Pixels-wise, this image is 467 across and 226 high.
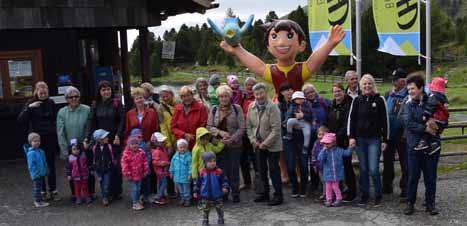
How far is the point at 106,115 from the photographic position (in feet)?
22.4

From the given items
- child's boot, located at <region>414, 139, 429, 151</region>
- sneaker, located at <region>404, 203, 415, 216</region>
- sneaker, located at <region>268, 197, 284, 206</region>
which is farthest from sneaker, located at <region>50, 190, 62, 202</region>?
child's boot, located at <region>414, 139, 429, 151</region>

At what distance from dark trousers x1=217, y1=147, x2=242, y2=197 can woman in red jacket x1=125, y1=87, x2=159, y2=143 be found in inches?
37.0

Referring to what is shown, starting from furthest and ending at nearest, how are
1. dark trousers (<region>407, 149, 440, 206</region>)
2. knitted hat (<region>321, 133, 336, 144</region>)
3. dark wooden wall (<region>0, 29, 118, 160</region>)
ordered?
dark wooden wall (<region>0, 29, 118, 160</region>) → knitted hat (<region>321, 133, 336, 144</region>) → dark trousers (<region>407, 149, 440, 206</region>)

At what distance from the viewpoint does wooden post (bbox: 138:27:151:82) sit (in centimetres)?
1044

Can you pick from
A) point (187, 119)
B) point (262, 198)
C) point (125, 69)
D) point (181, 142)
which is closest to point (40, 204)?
point (181, 142)

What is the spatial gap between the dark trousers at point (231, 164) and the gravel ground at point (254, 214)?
268 millimetres

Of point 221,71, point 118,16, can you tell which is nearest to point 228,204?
point 118,16

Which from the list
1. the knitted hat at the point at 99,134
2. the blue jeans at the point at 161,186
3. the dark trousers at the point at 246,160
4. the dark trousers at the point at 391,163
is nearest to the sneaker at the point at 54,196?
the knitted hat at the point at 99,134

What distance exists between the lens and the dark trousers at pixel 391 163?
6629 millimetres

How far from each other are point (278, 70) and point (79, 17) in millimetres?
3992

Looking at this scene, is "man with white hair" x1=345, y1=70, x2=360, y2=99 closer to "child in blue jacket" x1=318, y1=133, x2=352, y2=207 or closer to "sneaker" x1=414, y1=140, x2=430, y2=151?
"child in blue jacket" x1=318, y1=133, x2=352, y2=207

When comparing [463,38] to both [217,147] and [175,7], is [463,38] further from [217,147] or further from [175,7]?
Result: [217,147]

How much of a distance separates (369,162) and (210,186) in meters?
Answer: 1.93

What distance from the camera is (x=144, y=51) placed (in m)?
10.7
